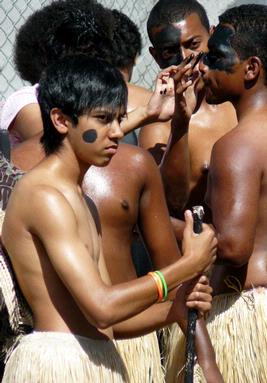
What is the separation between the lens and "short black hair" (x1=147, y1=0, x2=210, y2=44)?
18.3 ft

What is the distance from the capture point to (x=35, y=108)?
15.2 ft

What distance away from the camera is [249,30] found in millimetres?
4430

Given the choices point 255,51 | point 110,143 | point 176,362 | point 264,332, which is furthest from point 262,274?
point 110,143

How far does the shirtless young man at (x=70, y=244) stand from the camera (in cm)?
326

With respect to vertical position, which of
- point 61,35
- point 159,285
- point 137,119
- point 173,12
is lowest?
point 173,12

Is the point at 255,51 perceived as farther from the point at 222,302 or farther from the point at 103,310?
the point at 103,310

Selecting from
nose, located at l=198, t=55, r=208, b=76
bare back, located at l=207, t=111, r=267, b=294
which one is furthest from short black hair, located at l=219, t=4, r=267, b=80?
bare back, located at l=207, t=111, r=267, b=294

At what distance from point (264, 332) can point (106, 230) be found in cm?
78

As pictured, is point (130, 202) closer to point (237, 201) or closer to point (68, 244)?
point (237, 201)

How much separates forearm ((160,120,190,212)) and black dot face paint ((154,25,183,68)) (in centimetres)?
78

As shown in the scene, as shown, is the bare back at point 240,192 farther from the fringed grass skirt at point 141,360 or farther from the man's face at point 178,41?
the man's face at point 178,41

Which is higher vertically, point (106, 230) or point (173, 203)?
point (106, 230)

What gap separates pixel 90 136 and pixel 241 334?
4.30ft

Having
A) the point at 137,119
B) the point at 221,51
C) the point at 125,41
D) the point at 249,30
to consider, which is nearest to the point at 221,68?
the point at 221,51
